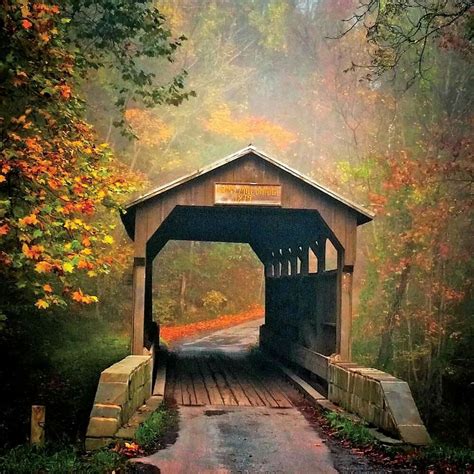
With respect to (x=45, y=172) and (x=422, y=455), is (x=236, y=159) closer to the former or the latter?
(x=45, y=172)

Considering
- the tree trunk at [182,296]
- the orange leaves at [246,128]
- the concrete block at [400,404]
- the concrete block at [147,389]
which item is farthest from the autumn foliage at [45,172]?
the orange leaves at [246,128]

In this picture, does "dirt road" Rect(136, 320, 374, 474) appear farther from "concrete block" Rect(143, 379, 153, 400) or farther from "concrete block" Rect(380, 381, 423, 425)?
"concrete block" Rect(380, 381, 423, 425)

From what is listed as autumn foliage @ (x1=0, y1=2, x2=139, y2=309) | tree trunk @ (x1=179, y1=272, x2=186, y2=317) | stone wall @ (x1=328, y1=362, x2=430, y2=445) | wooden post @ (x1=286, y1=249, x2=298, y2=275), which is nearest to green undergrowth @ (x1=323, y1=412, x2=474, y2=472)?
stone wall @ (x1=328, y1=362, x2=430, y2=445)

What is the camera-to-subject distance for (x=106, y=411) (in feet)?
24.1

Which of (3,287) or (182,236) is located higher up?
(182,236)

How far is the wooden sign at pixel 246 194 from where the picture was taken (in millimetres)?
11031

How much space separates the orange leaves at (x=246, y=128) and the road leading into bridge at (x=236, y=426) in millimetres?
18322

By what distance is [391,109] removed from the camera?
70.7ft

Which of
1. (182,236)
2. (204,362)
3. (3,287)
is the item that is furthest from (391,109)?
(3,287)

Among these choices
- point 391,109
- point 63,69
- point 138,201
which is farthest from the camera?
point 391,109

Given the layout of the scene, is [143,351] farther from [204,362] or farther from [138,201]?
[204,362]

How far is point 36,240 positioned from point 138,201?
10.1 ft

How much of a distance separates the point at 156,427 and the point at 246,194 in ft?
14.8

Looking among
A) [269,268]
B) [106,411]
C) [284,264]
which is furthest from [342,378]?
[269,268]
